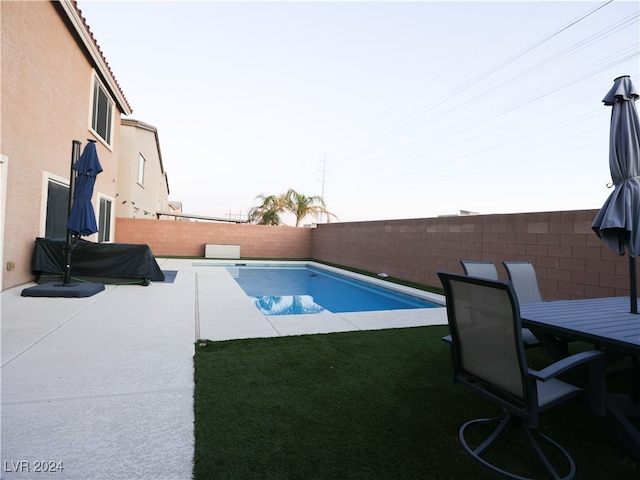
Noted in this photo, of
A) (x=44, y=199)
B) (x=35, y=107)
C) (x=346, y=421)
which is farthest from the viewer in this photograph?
(x=44, y=199)

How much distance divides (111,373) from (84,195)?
4.45 metres

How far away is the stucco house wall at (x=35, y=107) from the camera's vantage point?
546 cm

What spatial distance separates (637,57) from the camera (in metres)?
10.5

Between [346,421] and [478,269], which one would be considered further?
[478,269]

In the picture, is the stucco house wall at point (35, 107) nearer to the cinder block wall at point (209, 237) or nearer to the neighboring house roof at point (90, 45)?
the neighboring house roof at point (90, 45)

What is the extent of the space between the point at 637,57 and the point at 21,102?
16174mm

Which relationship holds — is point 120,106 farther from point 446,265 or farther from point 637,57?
point 637,57

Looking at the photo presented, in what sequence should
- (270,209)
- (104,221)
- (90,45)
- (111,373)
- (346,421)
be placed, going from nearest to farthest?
1. (346,421)
2. (111,373)
3. (90,45)
4. (104,221)
5. (270,209)

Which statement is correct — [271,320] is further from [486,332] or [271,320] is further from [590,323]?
[590,323]

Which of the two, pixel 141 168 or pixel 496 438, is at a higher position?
pixel 141 168

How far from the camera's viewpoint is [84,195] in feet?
19.7

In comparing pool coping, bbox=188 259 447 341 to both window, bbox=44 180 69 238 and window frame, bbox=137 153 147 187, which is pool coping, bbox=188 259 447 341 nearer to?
window, bbox=44 180 69 238

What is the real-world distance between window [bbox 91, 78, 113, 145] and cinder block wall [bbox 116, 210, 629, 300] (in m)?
4.70

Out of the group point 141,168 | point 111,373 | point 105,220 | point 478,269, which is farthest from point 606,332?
point 141,168
